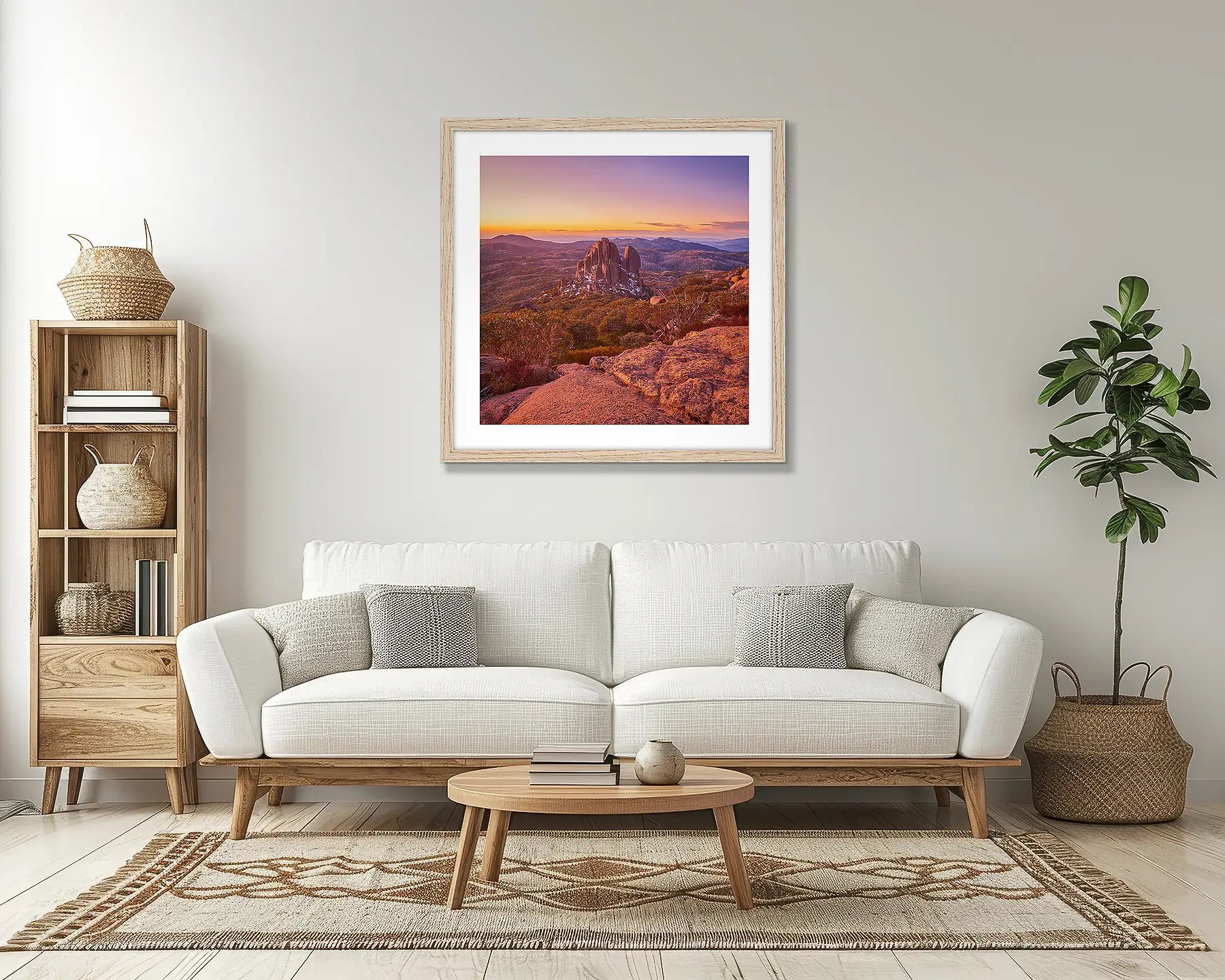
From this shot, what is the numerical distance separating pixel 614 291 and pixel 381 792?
204 centimetres

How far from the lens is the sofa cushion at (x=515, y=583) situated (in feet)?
12.7

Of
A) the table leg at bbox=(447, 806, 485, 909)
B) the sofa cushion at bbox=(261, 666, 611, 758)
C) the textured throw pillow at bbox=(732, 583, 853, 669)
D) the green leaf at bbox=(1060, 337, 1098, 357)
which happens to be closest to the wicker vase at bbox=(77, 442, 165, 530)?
the sofa cushion at bbox=(261, 666, 611, 758)

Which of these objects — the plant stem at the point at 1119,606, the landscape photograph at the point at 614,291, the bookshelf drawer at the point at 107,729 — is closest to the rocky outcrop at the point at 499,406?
the landscape photograph at the point at 614,291

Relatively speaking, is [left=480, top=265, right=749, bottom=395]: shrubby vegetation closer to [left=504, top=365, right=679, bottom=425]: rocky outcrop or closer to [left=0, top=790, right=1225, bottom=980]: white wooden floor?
[left=504, top=365, right=679, bottom=425]: rocky outcrop

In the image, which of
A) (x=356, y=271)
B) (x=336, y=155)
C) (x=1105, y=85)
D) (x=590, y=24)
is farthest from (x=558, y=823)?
(x=1105, y=85)

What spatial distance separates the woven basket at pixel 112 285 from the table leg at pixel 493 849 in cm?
228

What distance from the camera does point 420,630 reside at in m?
3.66

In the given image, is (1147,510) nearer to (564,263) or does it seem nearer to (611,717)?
(611,717)

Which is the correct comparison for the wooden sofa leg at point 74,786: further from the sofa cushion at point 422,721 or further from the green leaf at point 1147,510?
the green leaf at point 1147,510

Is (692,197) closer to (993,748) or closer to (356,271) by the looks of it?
(356,271)

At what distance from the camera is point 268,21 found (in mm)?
4266

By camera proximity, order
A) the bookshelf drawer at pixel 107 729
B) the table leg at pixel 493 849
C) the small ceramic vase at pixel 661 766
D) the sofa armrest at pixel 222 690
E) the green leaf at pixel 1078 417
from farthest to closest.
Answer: the green leaf at pixel 1078 417 → the bookshelf drawer at pixel 107 729 → the sofa armrest at pixel 222 690 → the table leg at pixel 493 849 → the small ceramic vase at pixel 661 766

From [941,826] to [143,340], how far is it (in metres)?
3.29

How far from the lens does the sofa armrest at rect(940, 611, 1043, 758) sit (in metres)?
3.31
